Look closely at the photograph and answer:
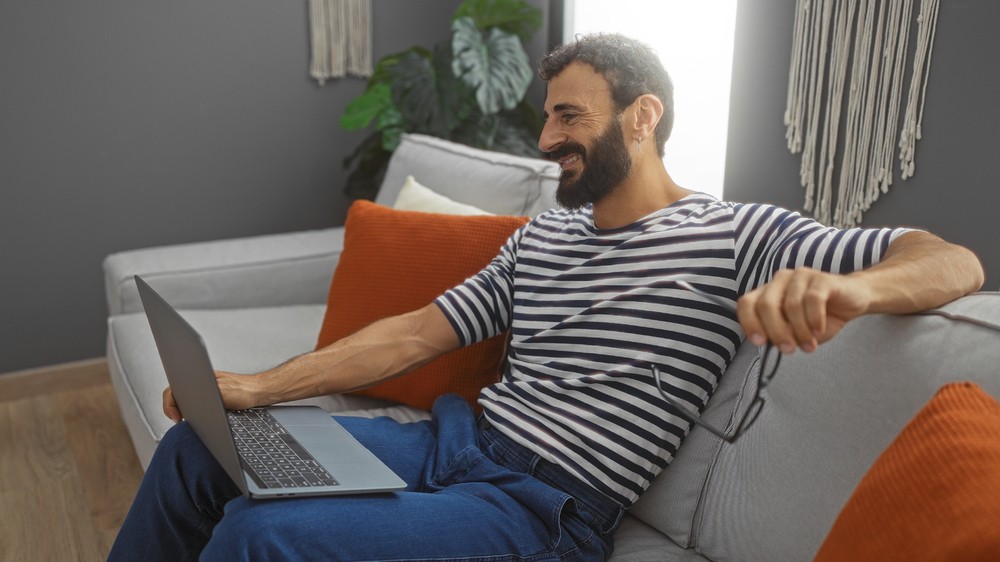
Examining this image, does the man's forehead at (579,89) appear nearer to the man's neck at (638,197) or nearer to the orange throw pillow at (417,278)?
the man's neck at (638,197)

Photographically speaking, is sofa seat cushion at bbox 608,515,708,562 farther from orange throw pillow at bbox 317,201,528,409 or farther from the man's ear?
the man's ear

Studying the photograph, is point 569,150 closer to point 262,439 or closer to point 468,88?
point 262,439

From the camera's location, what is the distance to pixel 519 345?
4.76ft

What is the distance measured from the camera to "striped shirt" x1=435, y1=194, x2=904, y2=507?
1255mm

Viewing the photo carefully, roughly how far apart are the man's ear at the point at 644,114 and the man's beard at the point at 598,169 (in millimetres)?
30

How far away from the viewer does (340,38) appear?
10.1 feet

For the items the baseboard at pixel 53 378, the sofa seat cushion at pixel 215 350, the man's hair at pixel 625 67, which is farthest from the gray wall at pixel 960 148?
the baseboard at pixel 53 378

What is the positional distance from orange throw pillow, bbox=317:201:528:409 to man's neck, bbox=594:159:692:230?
0.38m

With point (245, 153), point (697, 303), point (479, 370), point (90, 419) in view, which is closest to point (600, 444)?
point (697, 303)

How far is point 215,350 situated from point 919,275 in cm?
150

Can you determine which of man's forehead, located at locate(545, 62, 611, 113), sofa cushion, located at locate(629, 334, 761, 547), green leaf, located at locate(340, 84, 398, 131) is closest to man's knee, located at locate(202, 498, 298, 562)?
sofa cushion, located at locate(629, 334, 761, 547)

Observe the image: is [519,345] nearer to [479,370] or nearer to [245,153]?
[479,370]

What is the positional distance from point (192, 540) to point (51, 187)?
189 centimetres

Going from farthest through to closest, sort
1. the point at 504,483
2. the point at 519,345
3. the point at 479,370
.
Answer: the point at 479,370 → the point at 519,345 → the point at 504,483
